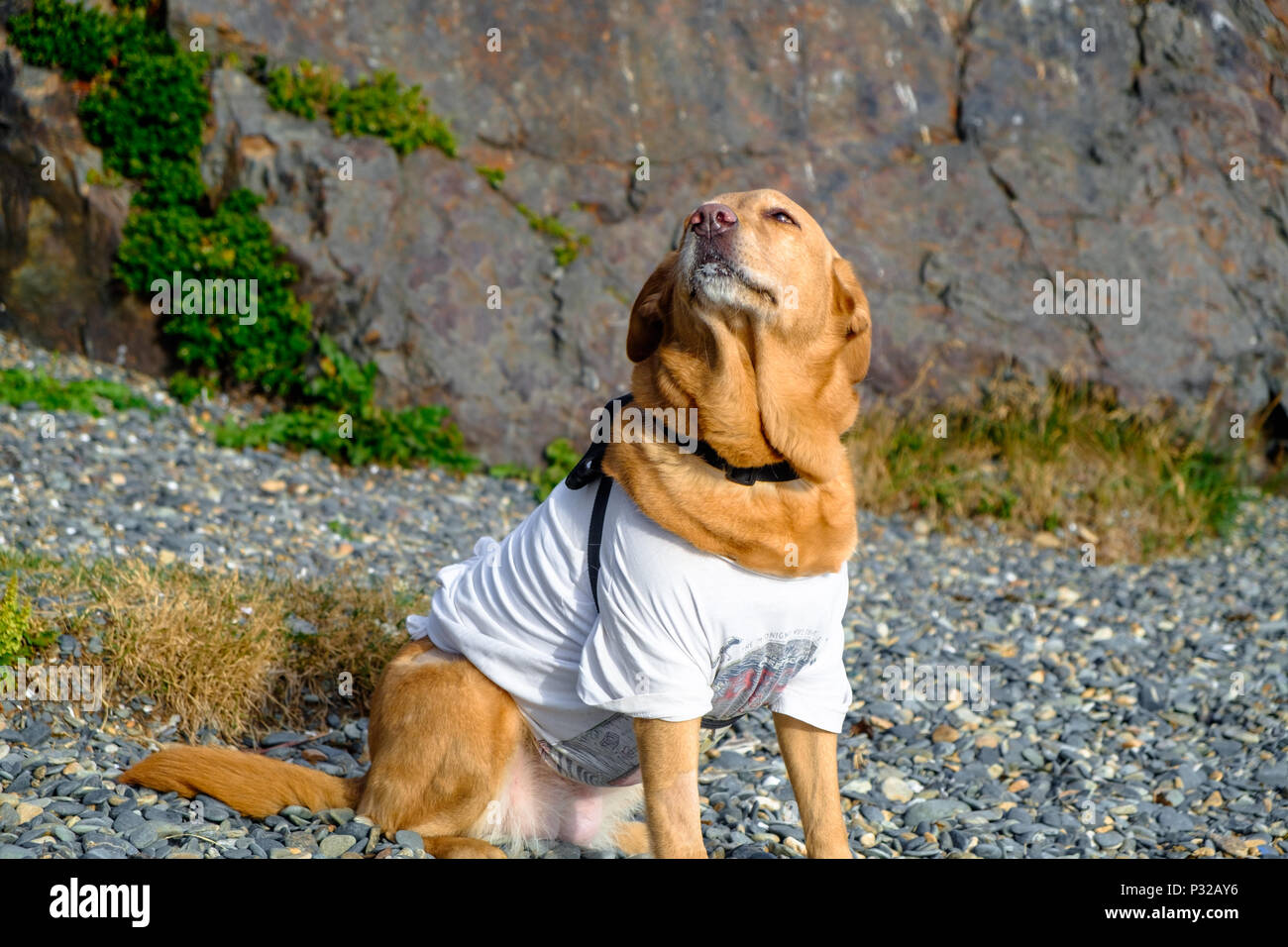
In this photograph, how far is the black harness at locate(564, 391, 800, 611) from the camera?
2969mm

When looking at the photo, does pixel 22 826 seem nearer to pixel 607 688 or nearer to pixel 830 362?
pixel 607 688

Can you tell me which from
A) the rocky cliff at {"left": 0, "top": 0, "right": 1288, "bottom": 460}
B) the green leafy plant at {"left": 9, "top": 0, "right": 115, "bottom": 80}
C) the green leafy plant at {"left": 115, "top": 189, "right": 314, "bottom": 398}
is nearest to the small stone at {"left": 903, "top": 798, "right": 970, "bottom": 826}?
the rocky cliff at {"left": 0, "top": 0, "right": 1288, "bottom": 460}

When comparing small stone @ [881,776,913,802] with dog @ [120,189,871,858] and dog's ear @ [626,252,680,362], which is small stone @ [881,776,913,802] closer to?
dog @ [120,189,871,858]

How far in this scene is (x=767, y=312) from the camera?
10.2 ft

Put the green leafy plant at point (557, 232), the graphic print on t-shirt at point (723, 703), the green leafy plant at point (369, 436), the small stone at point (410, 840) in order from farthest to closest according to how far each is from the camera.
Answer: the green leafy plant at point (557, 232), the green leafy plant at point (369, 436), the small stone at point (410, 840), the graphic print on t-shirt at point (723, 703)

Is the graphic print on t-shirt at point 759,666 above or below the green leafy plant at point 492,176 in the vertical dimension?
below

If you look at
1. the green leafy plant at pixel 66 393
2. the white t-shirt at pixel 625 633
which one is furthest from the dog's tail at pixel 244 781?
the green leafy plant at pixel 66 393

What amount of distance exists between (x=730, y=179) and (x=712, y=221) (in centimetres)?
525

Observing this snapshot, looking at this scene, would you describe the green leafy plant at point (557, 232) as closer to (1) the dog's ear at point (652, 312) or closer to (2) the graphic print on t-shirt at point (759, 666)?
(1) the dog's ear at point (652, 312)

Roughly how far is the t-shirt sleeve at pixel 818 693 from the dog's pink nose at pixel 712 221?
1042mm

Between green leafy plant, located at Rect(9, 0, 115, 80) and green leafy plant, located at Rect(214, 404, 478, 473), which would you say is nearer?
green leafy plant, located at Rect(214, 404, 478, 473)

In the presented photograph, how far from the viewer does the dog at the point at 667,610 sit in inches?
111

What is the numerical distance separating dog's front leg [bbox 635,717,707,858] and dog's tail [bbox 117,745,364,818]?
38.0 inches

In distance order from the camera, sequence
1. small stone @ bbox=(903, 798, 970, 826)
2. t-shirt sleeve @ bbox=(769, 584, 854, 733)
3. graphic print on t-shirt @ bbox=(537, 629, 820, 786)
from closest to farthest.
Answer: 1. graphic print on t-shirt @ bbox=(537, 629, 820, 786)
2. t-shirt sleeve @ bbox=(769, 584, 854, 733)
3. small stone @ bbox=(903, 798, 970, 826)
